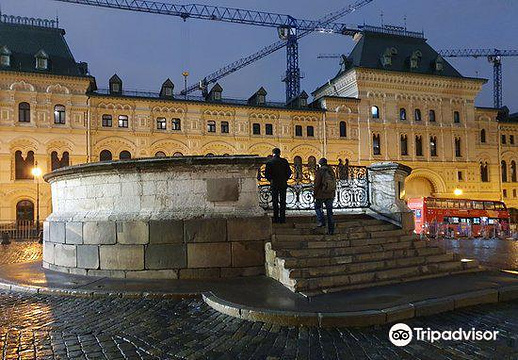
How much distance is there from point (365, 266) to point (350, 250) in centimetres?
60

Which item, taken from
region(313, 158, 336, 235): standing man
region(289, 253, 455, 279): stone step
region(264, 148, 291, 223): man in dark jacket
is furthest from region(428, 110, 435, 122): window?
region(264, 148, 291, 223): man in dark jacket

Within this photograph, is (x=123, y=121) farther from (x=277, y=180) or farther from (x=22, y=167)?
(x=277, y=180)

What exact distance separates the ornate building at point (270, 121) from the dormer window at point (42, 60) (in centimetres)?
8

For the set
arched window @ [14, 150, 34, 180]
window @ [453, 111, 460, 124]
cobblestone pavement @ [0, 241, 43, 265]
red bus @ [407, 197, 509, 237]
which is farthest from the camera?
window @ [453, 111, 460, 124]

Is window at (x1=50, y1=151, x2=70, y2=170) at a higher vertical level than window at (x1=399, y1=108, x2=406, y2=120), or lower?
lower

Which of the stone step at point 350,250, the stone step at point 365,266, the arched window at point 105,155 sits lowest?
the stone step at point 365,266

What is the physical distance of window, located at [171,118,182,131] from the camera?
131 ft

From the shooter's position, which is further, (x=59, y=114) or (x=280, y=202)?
(x=59, y=114)

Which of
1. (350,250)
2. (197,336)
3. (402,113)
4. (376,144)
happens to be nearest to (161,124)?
(376,144)

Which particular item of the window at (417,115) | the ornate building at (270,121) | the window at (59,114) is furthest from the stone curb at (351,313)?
the window at (417,115)

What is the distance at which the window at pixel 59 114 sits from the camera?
3618 centimetres

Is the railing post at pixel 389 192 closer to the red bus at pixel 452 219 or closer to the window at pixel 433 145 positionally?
the red bus at pixel 452 219

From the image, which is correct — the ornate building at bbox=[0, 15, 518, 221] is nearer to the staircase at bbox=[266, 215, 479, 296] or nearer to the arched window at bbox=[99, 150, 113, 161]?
the arched window at bbox=[99, 150, 113, 161]

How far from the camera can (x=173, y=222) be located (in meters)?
8.50
